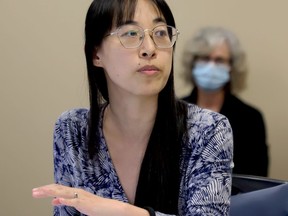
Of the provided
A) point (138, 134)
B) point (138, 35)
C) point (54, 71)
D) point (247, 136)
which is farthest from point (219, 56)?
point (138, 35)

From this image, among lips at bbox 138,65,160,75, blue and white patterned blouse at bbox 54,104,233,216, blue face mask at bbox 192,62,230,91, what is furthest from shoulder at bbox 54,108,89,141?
blue face mask at bbox 192,62,230,91

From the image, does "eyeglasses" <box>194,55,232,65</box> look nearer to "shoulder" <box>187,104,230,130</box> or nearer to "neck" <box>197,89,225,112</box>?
"neck" <box>197,89,225,112</box>

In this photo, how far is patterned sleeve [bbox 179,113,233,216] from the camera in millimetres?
1167

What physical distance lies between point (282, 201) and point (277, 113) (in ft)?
4.78

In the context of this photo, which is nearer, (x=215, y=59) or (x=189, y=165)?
(x=189, y=165)

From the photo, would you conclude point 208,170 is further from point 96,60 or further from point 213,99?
point 213,99

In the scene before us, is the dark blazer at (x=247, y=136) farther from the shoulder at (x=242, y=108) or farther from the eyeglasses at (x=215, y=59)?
the eyeglasses at (x=215, y=59)

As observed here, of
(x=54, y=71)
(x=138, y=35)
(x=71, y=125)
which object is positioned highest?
(x=138, y=35)

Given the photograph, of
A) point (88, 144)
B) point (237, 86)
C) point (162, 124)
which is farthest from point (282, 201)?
point (237, 86)

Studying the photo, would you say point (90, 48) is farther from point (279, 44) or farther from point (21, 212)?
point (21, 212)

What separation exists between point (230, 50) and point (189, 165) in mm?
1425

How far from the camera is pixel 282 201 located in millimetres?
1297

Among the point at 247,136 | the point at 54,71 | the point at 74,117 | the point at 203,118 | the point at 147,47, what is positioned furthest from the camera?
the point at 54,71

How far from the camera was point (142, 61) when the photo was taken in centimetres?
119
